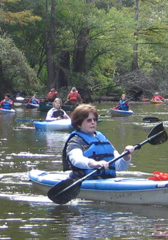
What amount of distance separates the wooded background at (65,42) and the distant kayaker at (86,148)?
2340 centimetres

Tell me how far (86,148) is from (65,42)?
27600 mm

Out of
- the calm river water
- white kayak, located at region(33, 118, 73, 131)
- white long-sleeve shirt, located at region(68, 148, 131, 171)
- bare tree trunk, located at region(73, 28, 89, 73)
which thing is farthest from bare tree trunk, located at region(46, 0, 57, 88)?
white long-sleeve shirt, located at region(68, 148, 131, 171)

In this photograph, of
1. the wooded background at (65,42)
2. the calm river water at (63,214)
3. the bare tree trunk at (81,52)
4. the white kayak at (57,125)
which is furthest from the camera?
the bare tree trunk at (81,52)

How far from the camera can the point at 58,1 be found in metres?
34.9

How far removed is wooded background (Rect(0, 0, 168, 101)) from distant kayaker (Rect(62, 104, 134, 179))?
23403mm

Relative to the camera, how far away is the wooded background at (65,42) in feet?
103

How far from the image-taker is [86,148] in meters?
6.97

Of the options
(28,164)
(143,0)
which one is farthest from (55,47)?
(28,164)

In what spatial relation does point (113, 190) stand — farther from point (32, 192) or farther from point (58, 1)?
point (58, 1)

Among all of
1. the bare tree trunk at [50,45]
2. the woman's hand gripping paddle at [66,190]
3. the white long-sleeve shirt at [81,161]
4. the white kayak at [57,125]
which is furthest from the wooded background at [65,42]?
the woman's hand gripping paddle at [66,190]

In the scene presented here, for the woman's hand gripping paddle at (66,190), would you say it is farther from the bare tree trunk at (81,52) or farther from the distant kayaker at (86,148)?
the bare tree trunk at (81,52)

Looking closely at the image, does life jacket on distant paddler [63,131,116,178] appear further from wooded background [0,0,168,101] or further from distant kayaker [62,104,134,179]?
wooded background [0,0,168,101]

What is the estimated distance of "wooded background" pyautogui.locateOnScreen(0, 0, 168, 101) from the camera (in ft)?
103

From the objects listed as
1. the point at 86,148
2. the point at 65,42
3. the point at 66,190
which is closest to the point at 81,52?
the point at 65,42
